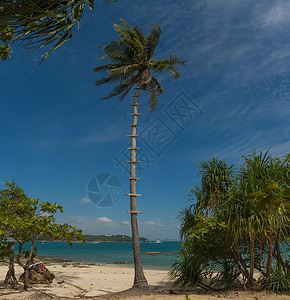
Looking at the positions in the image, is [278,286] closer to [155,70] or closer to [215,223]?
[215,223]

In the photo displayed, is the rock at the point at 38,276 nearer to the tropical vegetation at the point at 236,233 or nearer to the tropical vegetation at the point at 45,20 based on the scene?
the tropical vegetation at the point at 236,233

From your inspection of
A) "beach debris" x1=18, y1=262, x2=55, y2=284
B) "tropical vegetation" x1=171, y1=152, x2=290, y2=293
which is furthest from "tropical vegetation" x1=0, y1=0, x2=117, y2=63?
"beach debris" x1=18, y1=262, x2=55, y2=284

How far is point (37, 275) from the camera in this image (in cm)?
1031

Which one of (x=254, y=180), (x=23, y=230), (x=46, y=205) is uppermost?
(x=254, y=180)

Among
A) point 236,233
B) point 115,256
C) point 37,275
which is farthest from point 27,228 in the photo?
point 115,256

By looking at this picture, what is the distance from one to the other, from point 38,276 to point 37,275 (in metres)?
0.06

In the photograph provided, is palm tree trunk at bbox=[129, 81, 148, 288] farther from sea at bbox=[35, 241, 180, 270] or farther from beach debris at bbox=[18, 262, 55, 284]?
beach debris at bbox=[18, 262, 55, 284]

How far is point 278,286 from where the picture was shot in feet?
21.5

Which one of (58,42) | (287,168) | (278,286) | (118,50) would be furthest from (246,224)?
(118,50)

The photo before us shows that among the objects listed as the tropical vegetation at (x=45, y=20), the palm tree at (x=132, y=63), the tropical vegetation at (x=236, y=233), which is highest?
the palm tree at (x=132, y=63)

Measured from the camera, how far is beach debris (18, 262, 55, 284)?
1019 cm

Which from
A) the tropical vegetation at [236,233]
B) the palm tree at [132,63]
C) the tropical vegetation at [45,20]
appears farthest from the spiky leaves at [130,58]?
the tropical vegetation at [45,20]

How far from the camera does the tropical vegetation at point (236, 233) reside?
21.8ft

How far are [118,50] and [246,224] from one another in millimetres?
9192
